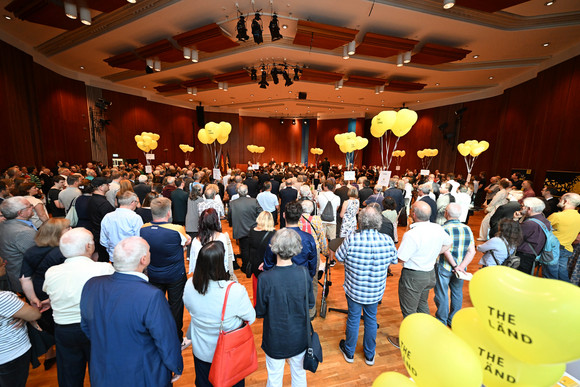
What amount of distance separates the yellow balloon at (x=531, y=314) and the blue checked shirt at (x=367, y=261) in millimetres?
1373

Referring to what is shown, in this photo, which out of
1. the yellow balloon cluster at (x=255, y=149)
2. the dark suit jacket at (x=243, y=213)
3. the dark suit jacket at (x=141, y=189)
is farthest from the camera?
the yellow balloon cluster at (x=255, y=149)

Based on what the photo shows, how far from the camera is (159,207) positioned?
232 cm

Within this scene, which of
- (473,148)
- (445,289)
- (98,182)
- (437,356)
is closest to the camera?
(437,356)

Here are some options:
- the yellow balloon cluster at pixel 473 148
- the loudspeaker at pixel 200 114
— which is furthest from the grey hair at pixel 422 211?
the loudspeaker at pixel 200 114

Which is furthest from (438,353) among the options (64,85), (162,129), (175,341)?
(162,129)

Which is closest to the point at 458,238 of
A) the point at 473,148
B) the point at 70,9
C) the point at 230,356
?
the point at 230,356

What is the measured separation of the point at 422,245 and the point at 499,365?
159cm

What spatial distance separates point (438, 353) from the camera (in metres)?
0.85

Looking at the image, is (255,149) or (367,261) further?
(255,149)

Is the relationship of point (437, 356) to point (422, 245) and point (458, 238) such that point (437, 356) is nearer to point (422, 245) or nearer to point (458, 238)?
point (422, 245)

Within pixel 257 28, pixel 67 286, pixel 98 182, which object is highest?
pixel 257 28

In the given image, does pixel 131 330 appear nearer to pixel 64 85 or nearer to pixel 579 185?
pixel 579 185

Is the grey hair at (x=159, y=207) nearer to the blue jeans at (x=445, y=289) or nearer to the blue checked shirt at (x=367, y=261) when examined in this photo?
the blue checked shirt at (x=367, y=261)

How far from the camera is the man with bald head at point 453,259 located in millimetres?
2621
